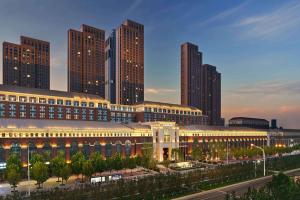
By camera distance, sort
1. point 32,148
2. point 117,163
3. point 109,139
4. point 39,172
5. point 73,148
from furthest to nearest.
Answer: point 109,139 → point 73,148 → point 117,163 → point 32,148 → point 39,172

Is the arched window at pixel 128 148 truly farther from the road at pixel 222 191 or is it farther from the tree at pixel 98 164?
the road at pixel 222 191

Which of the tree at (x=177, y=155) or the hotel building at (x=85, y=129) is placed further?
the tree at (x=177, y=155)

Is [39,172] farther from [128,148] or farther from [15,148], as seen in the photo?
[128,148]

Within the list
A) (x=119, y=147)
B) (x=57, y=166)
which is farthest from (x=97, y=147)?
(x=57, y=166)

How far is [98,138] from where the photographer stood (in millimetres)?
120688

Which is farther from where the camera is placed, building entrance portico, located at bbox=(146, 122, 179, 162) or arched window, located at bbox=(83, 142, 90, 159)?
building entrance portico, located at bbox=(146, 122, 179, 162)

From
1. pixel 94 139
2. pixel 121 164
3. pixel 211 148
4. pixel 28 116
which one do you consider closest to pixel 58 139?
pixel 94 139

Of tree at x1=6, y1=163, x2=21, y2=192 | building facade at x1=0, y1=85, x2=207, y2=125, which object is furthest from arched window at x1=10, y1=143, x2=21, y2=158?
building facade at x1=0, y1=85, x2=207, y2=125

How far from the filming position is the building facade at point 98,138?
99062 mm

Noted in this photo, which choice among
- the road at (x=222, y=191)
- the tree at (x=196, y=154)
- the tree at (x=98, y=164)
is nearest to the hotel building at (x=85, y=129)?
the tree at (x=196, y=154)

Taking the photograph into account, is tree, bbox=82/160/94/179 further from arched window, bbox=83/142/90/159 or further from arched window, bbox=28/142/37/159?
arched window, bbox=83/142/90/159

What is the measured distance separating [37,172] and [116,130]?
50.9m

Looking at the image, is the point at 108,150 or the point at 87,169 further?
the point at 108,150

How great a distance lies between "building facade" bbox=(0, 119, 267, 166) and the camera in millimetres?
99062
